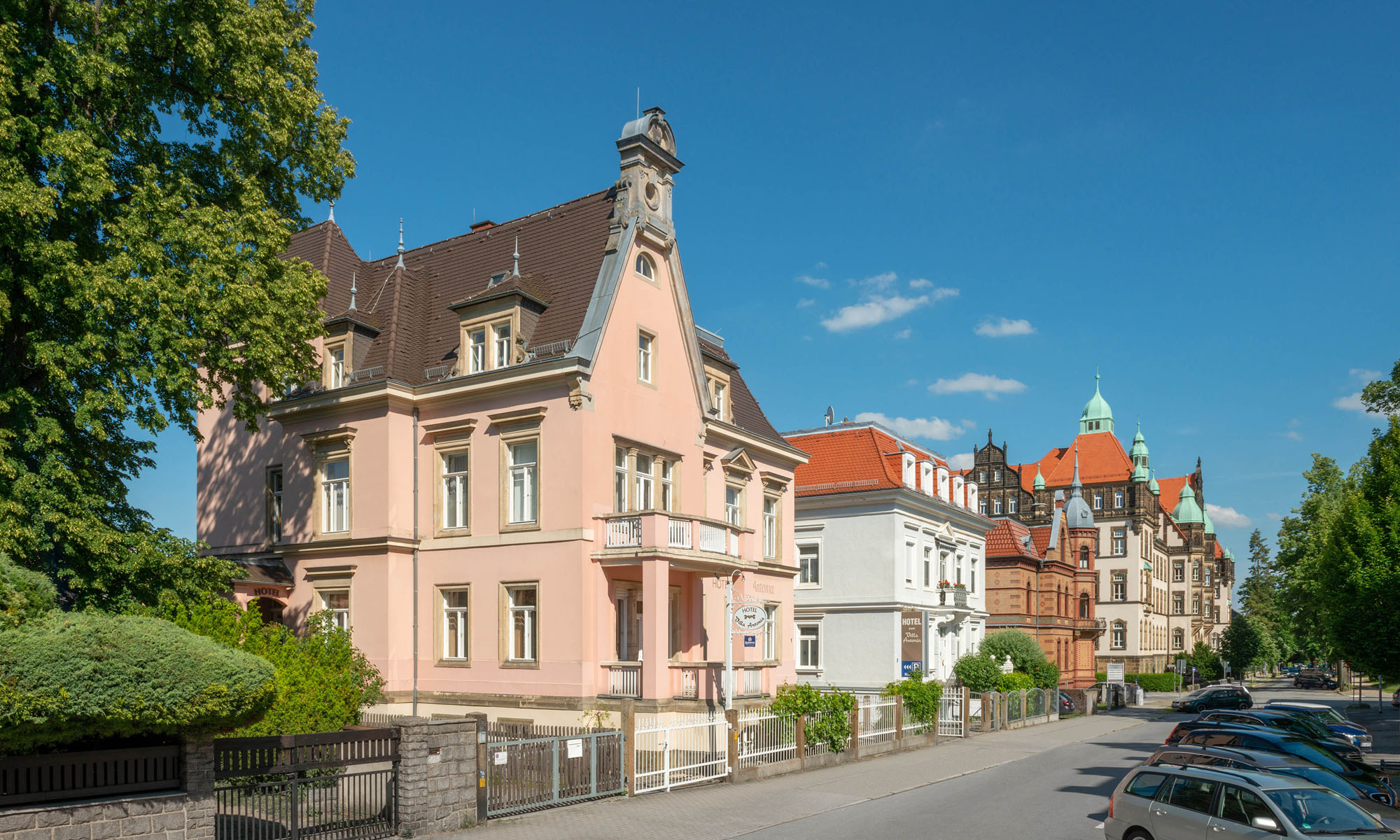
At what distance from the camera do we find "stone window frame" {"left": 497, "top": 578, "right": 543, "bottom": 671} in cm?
2481

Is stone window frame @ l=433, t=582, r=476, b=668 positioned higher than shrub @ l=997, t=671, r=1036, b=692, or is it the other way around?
stone window frame @ l=433, t=582, r=476, b=668

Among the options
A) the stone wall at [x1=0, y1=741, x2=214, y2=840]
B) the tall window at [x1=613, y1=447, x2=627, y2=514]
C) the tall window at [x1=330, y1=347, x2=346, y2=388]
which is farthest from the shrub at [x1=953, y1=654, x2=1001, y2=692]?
the stone wall at [x1=0, y1=741, x2=214, y2=840]

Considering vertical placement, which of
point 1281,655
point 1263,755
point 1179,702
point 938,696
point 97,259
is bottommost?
point 1281,655

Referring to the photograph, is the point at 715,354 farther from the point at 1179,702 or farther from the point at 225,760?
the point at 1179,702

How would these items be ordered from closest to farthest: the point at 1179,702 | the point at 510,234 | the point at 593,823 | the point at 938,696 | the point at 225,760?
the point at 225,760 → the point at 593,823 → the point at 510,234 → the point at 938,696 → the point at 1179,702

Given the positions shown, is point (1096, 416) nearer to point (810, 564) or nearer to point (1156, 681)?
point (1156, 681)

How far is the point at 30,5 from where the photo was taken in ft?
57.7

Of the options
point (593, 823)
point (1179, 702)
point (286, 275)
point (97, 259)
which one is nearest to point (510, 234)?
point (286, 275)

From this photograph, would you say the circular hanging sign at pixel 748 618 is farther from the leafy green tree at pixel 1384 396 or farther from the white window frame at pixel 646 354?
the leafy green tree at pixel 1384 396

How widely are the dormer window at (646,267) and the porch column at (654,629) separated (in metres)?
8.02

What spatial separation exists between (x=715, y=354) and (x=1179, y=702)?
36173 millimetres

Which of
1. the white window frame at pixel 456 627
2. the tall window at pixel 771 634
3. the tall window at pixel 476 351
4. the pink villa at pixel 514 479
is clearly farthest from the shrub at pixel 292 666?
the tall window at pixel 771 634

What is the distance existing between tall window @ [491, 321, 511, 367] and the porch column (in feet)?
21.2

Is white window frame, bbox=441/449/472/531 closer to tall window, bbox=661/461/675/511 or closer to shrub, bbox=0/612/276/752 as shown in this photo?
tall window, bbox=661/461/675/511
